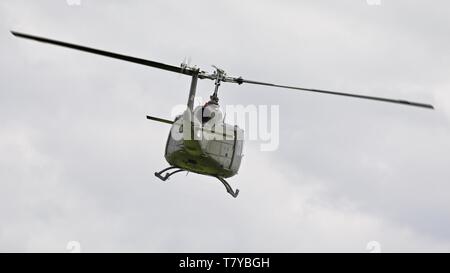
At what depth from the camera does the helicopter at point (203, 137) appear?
50.6 metres

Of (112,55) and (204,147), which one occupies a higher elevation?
(112,55)

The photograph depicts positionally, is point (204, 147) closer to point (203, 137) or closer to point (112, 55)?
point (203, 137)

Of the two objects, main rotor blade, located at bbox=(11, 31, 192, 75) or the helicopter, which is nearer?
main rotor blade, located at bbox=(11, 31, 192, 75)

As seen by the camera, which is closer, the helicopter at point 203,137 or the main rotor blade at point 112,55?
the main rotor blade at point 112,55

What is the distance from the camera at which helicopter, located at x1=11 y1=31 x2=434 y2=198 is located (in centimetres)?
5062

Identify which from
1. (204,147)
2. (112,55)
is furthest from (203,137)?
(112,55)

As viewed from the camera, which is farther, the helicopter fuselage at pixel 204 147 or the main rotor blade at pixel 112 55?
the helicopter fuselage at pixel 204 147

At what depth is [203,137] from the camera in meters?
51.1
